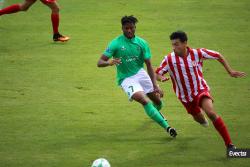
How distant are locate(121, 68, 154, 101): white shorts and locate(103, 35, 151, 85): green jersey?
0.10 metres

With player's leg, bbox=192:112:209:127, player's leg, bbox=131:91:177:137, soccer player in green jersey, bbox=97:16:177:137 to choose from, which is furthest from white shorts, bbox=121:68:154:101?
player's leg, bbox=192:112:209:127

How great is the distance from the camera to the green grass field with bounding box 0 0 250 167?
9398 mm

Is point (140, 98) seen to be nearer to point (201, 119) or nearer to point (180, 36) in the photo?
point (201, 119)

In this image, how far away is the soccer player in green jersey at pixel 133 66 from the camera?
995 centimetres

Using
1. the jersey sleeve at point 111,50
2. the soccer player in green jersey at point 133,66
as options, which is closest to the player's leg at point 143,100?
the soccer player in green jersey at point 133,66

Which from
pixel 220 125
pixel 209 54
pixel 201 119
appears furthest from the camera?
pixel 201 119

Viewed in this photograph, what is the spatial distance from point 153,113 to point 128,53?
1.14 metres

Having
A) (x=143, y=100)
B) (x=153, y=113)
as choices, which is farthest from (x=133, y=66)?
(x=153, y=113)

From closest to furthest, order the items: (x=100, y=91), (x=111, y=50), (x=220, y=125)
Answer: (x=220, y=125)
(x=111, y=50)
(x=100, y=91)

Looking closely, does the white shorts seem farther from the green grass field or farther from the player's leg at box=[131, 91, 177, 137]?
the green grass field

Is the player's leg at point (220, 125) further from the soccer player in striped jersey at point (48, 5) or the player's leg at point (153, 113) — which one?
the soccer player in striped jersey at point (48, 5)

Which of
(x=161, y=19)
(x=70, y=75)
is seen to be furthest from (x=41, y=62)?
(x=161, y=19)

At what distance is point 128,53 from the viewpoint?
10.3m

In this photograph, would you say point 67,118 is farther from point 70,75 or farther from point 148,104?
→ point 70,75
